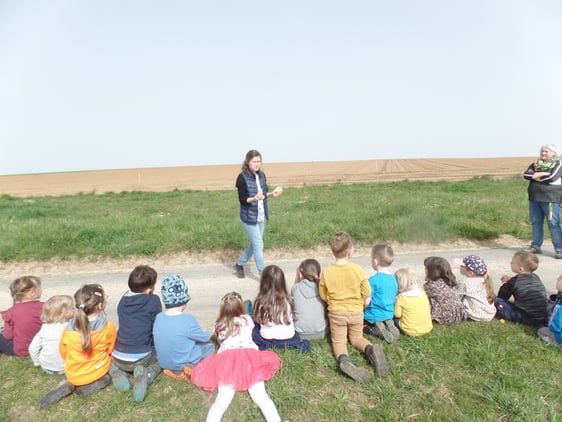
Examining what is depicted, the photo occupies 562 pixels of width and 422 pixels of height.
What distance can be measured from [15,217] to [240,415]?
12.8 m

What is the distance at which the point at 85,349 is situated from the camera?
307 cm

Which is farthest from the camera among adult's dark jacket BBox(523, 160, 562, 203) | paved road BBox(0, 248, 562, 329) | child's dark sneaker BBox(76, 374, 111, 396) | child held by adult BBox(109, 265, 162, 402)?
adult's dark jacket BBox(523, 160, 562, 203)

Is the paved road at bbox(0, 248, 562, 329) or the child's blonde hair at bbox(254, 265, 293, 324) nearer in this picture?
the child's blonde hair at bbox(254, 265, 293, 324)

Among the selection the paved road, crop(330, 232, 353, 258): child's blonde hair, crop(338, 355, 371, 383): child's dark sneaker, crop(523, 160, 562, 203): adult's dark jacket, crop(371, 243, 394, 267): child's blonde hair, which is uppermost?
crop(523, 160, 562, 203): adult's dark jacket

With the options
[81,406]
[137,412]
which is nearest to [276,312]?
[137,412]

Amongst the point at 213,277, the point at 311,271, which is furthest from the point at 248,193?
the point at 311,271

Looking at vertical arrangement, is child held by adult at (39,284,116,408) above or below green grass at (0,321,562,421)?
above

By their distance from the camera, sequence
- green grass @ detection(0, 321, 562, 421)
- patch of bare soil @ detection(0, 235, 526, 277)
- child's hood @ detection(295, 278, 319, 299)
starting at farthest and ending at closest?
patch of bare soil @ detection(0, 235, 526, 277)
child's hood @ detection(295, 278, 319, 299)
green grass @ detection(0, 321, 562, 421)

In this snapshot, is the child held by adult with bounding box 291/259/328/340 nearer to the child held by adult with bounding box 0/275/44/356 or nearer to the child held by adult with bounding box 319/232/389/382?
the child held by adult with bounding box 319/232/389/382

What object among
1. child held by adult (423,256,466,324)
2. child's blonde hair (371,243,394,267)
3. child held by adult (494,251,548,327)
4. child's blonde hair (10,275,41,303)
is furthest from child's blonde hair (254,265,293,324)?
child held by adult (494,251,548,327)

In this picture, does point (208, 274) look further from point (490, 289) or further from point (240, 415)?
point (490, 289)

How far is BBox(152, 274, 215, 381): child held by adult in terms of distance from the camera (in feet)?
10.7

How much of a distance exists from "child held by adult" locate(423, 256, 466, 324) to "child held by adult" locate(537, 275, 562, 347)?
2.66 ft

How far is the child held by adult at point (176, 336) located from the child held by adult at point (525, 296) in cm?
374
